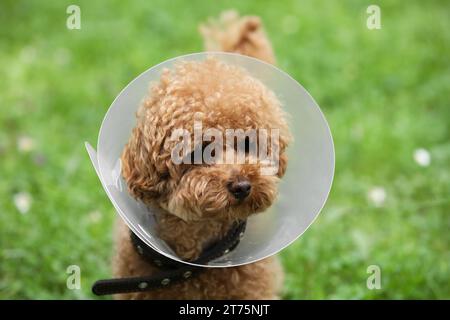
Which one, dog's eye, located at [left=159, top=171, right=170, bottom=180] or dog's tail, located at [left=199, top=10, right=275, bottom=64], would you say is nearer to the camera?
dog's eye, located at [left=159, top=171, right=170, bottom=180]

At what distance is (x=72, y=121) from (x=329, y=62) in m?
1.85

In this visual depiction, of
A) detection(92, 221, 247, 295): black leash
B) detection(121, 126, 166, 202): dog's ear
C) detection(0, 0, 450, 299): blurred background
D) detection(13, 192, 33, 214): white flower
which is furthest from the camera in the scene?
detection(13, 192, 33, 214): white flower

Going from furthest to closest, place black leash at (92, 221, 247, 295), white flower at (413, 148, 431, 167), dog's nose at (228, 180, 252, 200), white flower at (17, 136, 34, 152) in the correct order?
white flower at (17, 136, 34, 152) → white flower at (413, 148, 431, 167) → black leash at (92, 221, 247, 295) → dog's nose at (228, 180, 252, 200)

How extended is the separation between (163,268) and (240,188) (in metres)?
0.50

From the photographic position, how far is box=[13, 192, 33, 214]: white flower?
325 centimetres

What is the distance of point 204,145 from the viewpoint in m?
2.02

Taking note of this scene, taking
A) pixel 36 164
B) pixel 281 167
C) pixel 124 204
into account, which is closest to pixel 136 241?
pixel 124 204

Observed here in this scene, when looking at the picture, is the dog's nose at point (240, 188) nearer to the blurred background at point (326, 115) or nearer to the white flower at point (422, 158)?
the blurred background at point (326, 115)

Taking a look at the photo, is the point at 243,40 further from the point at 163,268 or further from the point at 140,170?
the point at 163,268

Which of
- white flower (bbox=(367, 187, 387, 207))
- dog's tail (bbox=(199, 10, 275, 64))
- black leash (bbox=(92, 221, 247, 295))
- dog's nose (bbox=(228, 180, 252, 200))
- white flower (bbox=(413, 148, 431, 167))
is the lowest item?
black leash (bbox=(92, 221, 247, 295))

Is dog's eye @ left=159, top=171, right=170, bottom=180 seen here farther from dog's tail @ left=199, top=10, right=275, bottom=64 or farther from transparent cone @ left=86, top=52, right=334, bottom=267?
dog's tail @ left=199, top=10, right=275, bottom=64

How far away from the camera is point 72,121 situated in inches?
162

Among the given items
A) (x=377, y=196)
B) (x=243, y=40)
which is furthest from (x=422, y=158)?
(x=243, y=40)

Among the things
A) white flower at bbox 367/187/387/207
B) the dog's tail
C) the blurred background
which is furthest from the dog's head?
white flower at bbox 367/187/387/207
